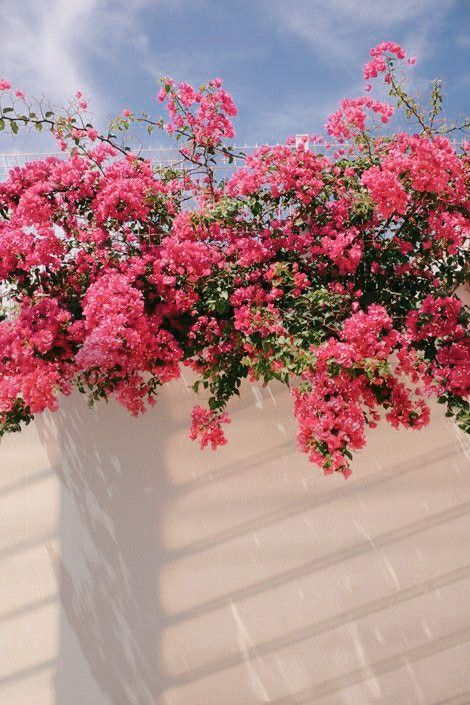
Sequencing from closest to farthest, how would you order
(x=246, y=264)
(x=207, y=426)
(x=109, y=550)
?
(x=246, y=264) < (x=207, y=426) < (x=109, y=550)

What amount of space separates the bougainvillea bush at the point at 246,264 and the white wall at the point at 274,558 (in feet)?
1.51

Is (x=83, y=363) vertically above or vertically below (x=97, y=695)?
above

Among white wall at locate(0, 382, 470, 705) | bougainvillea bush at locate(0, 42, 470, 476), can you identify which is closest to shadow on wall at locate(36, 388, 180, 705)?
white wall at locate(0, 382, 470, 705)

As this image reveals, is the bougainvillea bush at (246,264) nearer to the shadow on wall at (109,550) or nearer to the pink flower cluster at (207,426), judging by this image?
the pink flower cluster at (207,426)

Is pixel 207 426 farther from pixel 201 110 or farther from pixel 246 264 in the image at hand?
pixel 201 110

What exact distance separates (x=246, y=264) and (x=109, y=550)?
1726 millimetres

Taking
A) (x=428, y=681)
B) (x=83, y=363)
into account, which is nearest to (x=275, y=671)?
(x=428, y=681)

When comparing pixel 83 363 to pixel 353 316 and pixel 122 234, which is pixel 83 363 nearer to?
pixel 122 234

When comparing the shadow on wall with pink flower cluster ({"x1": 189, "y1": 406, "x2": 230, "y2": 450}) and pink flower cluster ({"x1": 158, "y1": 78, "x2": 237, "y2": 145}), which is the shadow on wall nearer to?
pink flower cluster ({"x1": 189, "y1": 406, "x2": 230, "y2": 450})

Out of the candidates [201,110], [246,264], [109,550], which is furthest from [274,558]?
[201,110]

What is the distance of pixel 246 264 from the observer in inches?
138

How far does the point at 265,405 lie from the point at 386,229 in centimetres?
116

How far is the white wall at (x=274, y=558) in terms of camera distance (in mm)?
4113

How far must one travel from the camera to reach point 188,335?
3.59 meters
